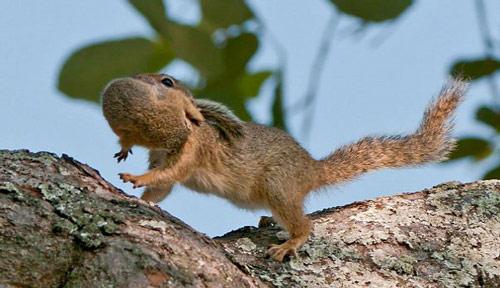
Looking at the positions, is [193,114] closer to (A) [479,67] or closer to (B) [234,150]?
(B) [234,150]

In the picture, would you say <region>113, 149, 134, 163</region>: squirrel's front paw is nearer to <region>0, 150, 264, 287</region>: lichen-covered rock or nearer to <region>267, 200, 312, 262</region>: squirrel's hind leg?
<region>267, 200, 312, 262</region>: squirrel's hind leg

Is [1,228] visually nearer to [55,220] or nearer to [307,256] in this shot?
[55,220]

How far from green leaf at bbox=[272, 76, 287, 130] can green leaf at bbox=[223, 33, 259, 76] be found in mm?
200

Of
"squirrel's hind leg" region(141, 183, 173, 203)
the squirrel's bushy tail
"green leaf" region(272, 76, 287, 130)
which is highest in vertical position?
the squirrel's bushy tail

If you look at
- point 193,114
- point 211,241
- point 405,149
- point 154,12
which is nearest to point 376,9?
point 154,12

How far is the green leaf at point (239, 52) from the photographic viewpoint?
3064 mm

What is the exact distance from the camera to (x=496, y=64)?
134 inches

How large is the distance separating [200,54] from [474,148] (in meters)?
1.36

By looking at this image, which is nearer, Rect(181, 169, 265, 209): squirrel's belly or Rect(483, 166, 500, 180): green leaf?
Rect(483, 166, 500, 180): green leaf

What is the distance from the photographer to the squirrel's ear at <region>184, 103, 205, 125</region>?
433cm

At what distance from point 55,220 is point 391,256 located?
118cm

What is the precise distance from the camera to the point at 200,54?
9.62 feet

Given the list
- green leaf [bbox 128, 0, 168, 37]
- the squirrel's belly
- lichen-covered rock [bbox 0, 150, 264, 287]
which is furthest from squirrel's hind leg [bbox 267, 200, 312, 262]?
green leaf [bbox 128, 0, 168, 37]

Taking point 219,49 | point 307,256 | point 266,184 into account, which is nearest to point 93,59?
point 219,49
